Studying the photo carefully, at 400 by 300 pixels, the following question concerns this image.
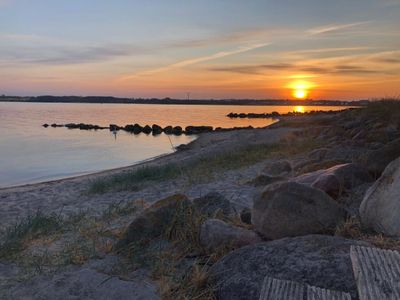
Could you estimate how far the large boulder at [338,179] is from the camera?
6.00m

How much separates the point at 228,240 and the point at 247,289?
1110mm

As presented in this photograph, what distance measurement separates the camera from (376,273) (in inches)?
112

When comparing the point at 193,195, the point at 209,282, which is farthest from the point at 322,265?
the point at 193,195

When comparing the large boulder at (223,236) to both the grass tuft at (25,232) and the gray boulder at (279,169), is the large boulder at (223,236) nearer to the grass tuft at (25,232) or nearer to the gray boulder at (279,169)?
the grass tuft at (25,232)

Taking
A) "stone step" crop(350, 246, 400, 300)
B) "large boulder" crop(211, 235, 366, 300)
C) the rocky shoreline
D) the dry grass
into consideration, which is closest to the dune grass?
the dry grass

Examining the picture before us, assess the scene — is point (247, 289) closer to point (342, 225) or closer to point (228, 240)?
point (228, 240)

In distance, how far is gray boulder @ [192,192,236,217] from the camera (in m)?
5.78

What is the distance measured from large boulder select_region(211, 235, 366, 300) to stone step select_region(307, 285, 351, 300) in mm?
162

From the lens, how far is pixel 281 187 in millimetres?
4801

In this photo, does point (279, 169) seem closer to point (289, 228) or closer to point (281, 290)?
point (289, 228)

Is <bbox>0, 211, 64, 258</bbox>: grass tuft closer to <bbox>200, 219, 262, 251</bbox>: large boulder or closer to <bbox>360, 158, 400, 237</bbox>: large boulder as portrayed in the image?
<bbox>200, 219, 262, 251</bbox>: large boulder

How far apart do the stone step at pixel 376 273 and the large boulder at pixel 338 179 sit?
8.85 ft

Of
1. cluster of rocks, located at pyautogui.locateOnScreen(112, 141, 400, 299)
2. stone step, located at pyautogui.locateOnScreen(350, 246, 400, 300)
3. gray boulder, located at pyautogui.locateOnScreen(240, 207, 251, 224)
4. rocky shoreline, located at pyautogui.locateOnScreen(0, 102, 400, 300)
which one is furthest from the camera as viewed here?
gray boulder, located at pyautogui.locateOnScreen(240, 207, 251, 224)

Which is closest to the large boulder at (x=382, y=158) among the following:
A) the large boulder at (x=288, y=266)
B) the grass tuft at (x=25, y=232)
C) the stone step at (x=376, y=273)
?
the large boulder at (x=288, y=266)
